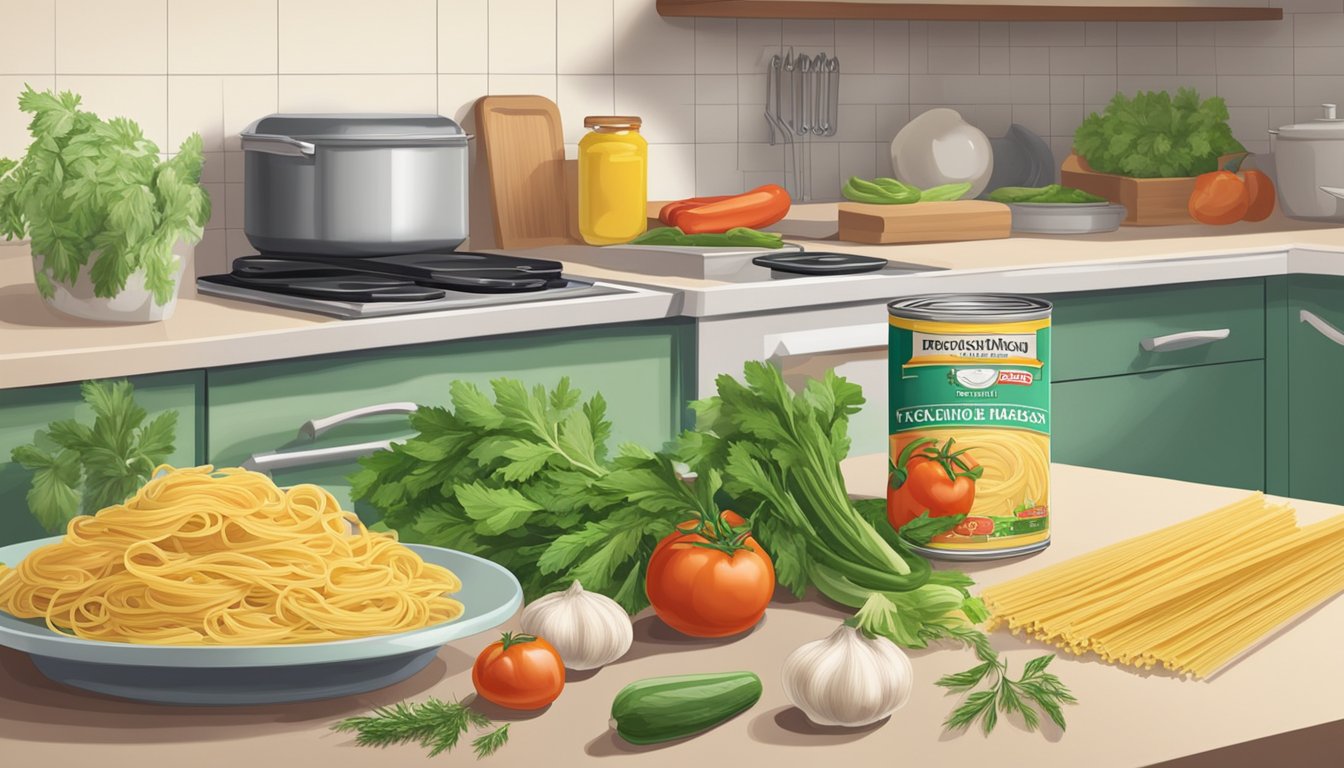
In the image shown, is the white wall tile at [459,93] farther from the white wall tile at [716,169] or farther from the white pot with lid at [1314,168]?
the white pot with lid at [1314,168]

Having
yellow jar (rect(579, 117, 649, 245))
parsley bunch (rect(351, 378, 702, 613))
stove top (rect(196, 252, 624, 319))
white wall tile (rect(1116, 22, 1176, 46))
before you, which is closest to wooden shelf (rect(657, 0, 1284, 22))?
white wall tile (rect(1116, 22, 1176, 46))

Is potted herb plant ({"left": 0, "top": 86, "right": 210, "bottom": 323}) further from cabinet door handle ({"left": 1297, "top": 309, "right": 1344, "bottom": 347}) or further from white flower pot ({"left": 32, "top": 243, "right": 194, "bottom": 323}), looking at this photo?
cabinet door handle ({"left": 1297, "top": 309, "right": 1344, "bottom": 347})

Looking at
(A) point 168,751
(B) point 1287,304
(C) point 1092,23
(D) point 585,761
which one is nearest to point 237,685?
(A) point 168,751

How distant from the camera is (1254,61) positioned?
4211 millimetres

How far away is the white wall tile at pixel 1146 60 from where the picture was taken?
4039 millimetres

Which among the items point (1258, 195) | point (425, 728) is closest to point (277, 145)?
point (425, 728)

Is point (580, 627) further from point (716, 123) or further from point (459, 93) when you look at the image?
point (716, 123)

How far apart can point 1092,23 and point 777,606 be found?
3288 millimetres

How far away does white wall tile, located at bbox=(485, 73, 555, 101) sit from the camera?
3174 millimetres

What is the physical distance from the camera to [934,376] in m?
1.05

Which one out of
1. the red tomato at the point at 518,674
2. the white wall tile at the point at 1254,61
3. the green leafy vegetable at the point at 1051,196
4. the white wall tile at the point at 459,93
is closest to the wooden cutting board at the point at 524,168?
the white wall tile at the point at 459,93

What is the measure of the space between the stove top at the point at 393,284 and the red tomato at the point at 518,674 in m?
1.39

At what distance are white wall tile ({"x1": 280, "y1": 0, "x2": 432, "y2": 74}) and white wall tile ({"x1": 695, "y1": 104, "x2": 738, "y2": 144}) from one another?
2.07ft

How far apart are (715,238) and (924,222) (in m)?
0.47
